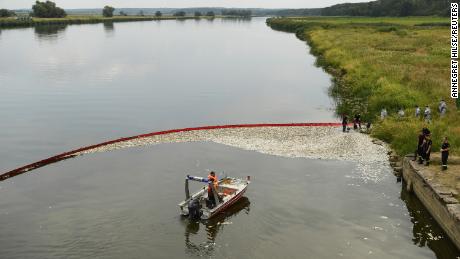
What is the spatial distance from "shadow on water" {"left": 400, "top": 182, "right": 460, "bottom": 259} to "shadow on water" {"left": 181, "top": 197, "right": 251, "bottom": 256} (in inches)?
392

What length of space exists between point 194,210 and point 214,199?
171cm

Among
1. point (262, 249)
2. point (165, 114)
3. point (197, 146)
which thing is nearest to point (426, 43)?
point (165, 114)

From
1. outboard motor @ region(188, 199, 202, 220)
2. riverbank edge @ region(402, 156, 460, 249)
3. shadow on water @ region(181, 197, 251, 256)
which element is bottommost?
shadow on water @ region(181, 197, 251, 256)

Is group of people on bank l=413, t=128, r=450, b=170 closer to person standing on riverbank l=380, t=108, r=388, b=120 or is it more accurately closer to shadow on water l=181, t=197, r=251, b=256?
shadow on water l=181, t=197, r=251, b=256

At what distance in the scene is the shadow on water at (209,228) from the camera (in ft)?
78.0

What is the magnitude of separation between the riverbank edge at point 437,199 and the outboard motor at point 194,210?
1351 cm

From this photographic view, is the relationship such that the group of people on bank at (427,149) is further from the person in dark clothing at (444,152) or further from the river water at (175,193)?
the river water at (175,193)

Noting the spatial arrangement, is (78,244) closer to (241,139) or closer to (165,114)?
(241,139)

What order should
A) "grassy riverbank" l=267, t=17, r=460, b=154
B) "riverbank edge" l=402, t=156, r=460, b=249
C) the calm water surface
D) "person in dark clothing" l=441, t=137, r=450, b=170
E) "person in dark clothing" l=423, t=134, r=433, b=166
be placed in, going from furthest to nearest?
the calm water surface → "grassy riverbank" l=267, t=17, r=460, b=154 → "person in dark clothing" l=423, t=134, r=433, b=166 → "person in dark clothing" l=441, t=137, r=450, b=170 → "riverbank edge" l=402, t=156, r=460, b=249

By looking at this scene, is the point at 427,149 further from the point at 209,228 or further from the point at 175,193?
the point at 175,193

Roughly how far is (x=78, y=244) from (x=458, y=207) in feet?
65.9

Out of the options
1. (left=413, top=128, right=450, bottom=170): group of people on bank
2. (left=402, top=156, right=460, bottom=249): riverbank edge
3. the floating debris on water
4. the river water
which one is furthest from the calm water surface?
(left=402, top=156, right=460, bottom=249): riverbank edge

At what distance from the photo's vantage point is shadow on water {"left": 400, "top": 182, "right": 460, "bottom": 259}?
2316cm

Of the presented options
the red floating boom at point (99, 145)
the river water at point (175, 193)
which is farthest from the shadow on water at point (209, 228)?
the red floating boom at point (99, 145)
